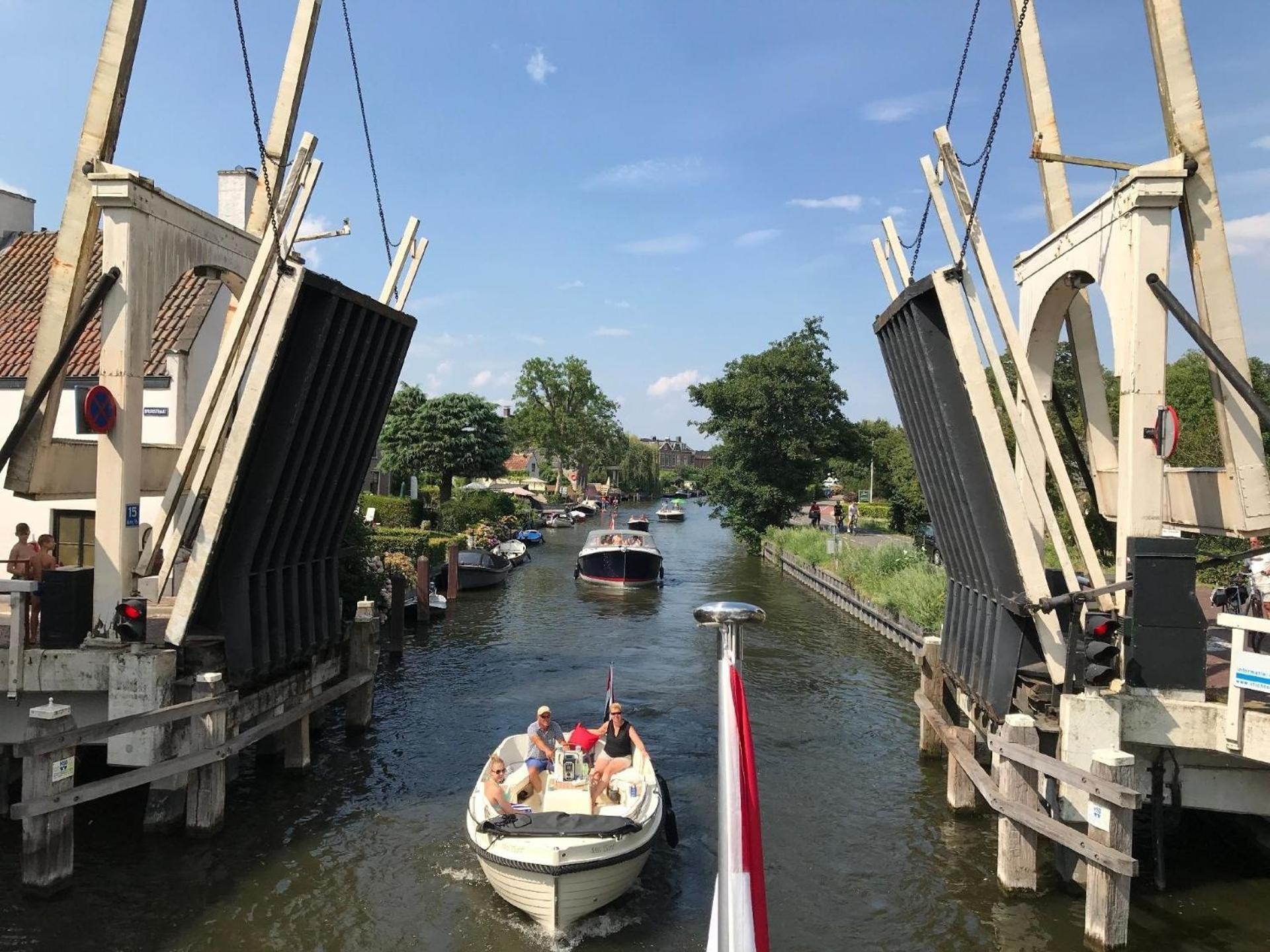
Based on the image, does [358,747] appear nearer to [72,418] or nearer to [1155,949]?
[72,418]

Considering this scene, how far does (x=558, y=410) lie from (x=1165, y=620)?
81.5 m

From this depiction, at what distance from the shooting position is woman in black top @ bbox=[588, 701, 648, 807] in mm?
10281

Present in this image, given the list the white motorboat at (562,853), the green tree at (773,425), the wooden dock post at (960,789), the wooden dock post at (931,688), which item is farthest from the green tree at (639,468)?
the white motorboat at (562,853)

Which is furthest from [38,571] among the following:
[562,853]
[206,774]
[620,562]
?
[620,562]

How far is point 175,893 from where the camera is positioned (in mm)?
9242

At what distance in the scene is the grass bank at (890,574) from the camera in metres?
22.4

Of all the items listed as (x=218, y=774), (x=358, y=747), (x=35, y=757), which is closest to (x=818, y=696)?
(x=358, y=747)

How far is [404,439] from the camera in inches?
1982

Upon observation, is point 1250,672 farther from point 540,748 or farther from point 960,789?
point 540,748

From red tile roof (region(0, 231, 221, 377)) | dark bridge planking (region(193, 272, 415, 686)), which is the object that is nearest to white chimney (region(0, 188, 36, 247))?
red tile roof (region(0, 231, 221, 377))

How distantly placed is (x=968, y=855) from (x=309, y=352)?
32.9ft

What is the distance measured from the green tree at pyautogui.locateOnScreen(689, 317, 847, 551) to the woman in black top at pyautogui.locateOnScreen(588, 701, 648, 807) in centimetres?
3327

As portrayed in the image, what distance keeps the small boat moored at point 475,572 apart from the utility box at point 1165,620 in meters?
23.8

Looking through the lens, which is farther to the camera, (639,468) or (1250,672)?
(639,468)
